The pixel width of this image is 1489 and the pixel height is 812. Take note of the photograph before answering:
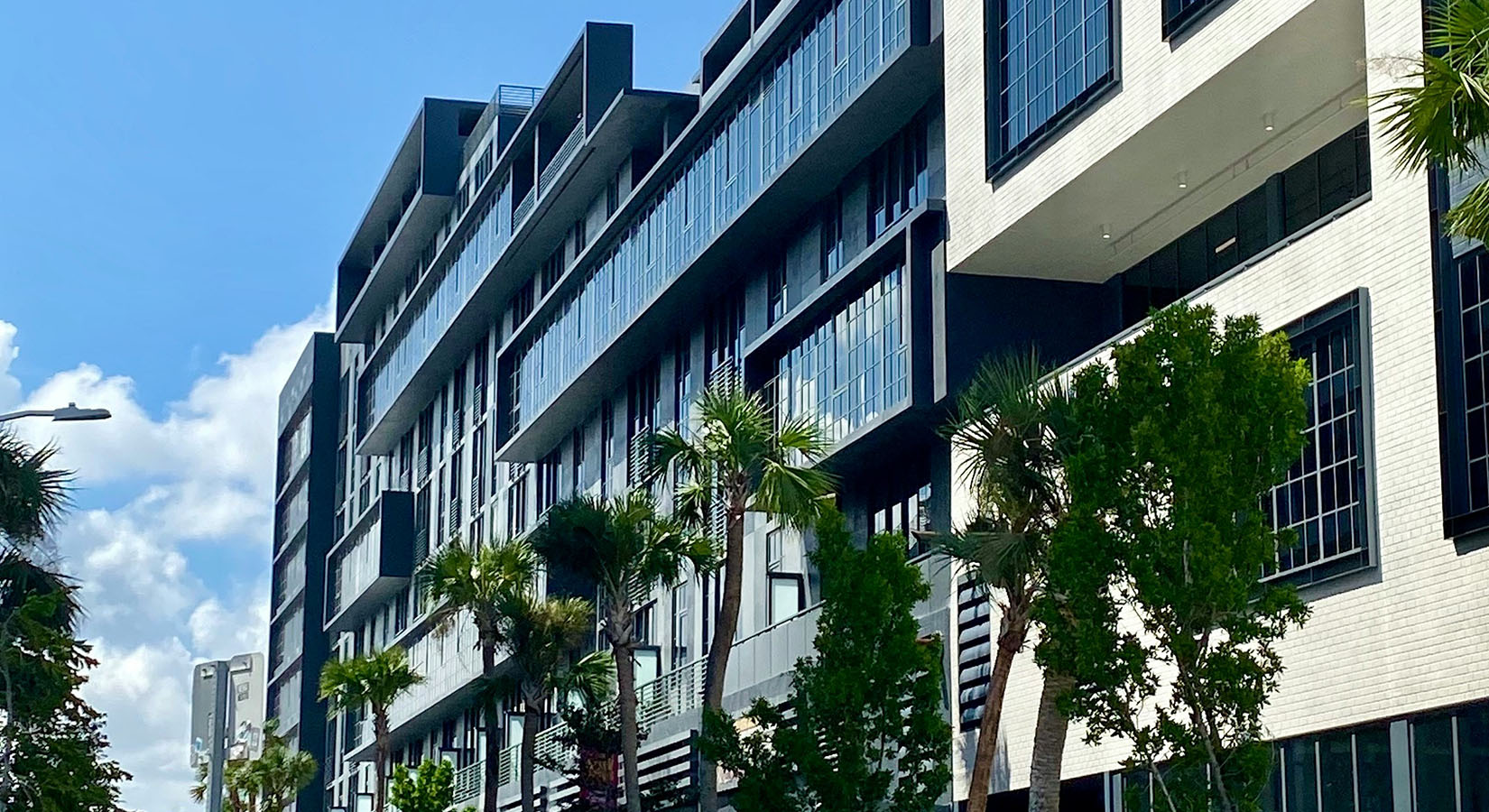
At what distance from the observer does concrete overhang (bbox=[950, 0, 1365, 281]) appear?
2961 cm

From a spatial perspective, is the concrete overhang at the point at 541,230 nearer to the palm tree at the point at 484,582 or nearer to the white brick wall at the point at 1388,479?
the palm tree at the point at 484,582

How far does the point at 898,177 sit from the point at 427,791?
3419 centimetres

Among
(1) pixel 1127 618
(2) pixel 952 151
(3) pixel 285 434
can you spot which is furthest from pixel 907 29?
(3) pixel 285 434

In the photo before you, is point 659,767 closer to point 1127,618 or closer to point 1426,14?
point 1127,618

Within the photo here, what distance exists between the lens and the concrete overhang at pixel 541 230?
57500 millimetres

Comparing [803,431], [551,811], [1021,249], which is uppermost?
[1021,249]

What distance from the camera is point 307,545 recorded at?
10756cm

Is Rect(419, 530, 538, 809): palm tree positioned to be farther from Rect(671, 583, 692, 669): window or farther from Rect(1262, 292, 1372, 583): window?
Rect(1262, 292, 1372, 583): window

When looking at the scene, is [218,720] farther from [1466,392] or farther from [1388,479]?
[1388,479]

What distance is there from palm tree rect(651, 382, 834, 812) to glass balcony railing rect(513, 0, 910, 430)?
25.1ft

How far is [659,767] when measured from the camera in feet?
172

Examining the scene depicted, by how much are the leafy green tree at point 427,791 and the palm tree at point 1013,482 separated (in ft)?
145

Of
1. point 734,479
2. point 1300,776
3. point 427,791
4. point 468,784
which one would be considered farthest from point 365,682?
point 1300,776

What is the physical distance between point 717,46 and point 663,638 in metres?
15.0
